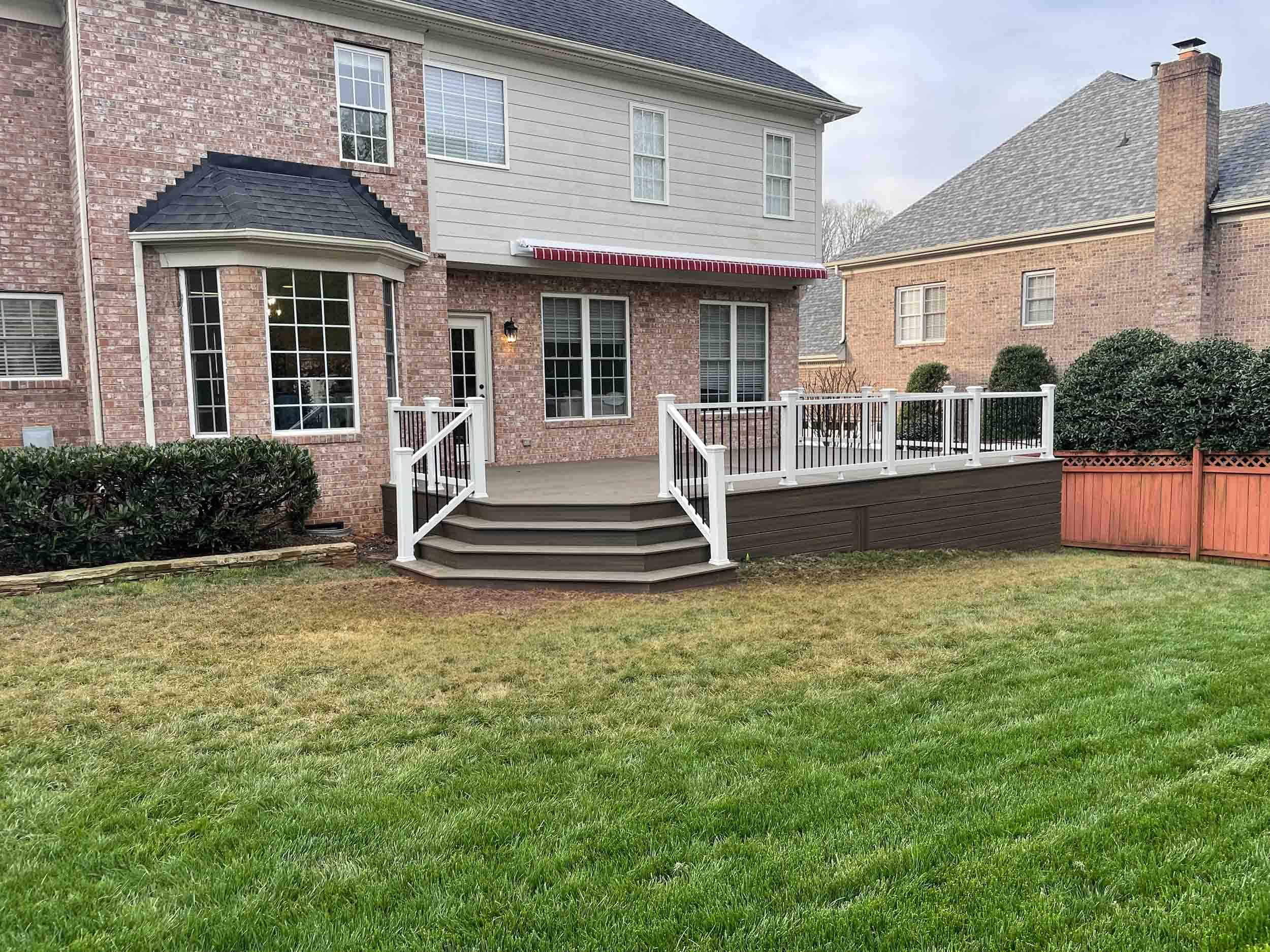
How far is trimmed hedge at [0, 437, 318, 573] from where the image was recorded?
8.27 meters

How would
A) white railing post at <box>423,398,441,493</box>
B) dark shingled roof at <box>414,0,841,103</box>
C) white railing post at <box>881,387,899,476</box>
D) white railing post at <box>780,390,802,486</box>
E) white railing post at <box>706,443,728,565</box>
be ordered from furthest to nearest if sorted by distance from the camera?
1. dark shingled roof at <box>414,0,841,103</box>
2. white railing post at <box>881,387,899,476</box>
3. white railing post at <box>423,398,441,493</box>
4. white railing post at <box>780,390,802,486</box>
5. white railing post at <box>706,443,728,565</box>

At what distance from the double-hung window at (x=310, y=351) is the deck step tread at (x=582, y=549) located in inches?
116

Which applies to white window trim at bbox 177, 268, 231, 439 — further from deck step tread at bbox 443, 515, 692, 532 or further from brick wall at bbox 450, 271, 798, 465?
deck step tread at bbox 443, 515, 692, 532

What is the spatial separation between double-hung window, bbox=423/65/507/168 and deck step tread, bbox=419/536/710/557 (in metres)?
6.06

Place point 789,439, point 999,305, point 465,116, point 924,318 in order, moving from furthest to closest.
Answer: point 924,318 → point 999,305 → point 465,116 → point 789,439

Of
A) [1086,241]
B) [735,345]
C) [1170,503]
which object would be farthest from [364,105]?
[1086,241]

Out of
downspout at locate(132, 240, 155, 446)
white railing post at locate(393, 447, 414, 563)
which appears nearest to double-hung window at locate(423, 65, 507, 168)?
downspout at locate(132, 240, 155, 446)

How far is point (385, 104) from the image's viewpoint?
11.6m

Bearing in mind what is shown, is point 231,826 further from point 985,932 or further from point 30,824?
point 985,932

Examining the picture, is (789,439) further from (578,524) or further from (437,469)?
(437,469)

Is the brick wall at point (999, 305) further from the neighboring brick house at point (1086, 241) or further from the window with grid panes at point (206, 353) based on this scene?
the window with grid panes at point (206, 353)

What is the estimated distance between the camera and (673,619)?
272 inches

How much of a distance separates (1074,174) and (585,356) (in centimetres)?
1480

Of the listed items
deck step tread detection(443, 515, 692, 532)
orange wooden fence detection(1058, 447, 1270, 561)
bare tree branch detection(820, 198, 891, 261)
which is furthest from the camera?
bare tree branch detection(820, 198, 891, 261)
